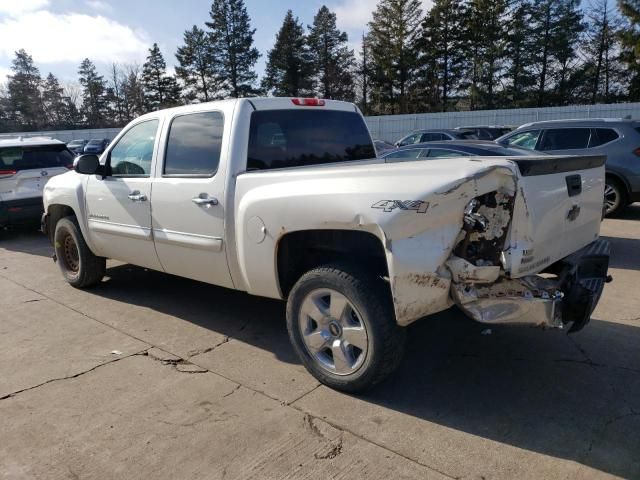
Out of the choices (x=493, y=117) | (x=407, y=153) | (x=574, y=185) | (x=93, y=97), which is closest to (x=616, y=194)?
(x=407, y=153)

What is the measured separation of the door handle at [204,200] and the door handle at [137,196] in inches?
29.6

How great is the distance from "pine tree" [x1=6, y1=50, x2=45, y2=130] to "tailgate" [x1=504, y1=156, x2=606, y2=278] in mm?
77928

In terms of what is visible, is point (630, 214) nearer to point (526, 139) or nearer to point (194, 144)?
point (526, 139)

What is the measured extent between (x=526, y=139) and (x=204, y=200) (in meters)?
8.02

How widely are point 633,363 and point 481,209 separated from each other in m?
1.96

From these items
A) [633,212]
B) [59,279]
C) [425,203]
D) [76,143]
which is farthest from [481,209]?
[76,143]

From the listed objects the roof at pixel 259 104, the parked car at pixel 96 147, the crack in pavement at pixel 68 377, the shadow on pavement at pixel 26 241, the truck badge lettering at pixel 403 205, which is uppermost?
the roof at pixel 259 104

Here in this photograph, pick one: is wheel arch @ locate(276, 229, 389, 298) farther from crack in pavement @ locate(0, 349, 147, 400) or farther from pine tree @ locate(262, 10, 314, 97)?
pine tree @ locate(262, 10, 314, 97)

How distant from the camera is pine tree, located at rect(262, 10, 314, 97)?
53.8 metres

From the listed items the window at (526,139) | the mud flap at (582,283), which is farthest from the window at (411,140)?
the mud flap at (582,283)

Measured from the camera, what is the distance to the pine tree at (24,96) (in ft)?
229

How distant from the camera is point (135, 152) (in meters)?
4.89

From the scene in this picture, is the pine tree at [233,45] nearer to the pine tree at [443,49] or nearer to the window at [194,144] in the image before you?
the pine tree at [443,49]

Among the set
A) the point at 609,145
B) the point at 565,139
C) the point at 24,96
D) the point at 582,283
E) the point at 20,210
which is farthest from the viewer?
the point at 24,96
